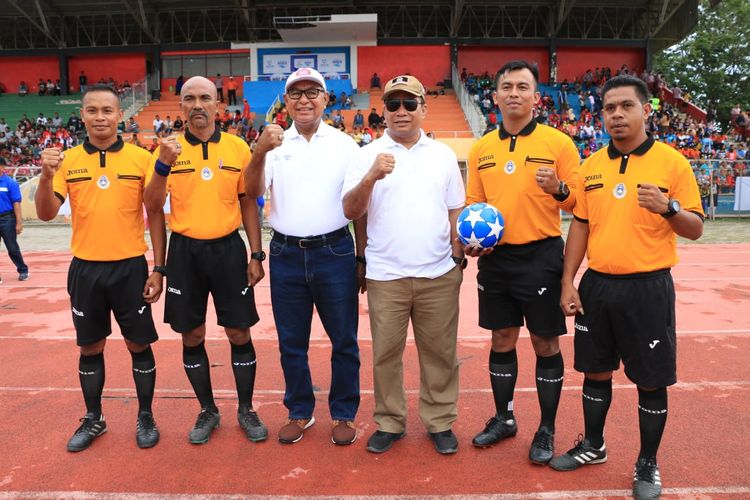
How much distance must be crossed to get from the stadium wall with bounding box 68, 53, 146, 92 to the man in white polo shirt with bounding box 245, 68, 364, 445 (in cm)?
3487

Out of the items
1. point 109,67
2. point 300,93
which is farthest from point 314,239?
point 109,67

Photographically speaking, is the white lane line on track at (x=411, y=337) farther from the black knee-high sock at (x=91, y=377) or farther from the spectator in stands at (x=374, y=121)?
the spectator in stands at (x=374, y=121)

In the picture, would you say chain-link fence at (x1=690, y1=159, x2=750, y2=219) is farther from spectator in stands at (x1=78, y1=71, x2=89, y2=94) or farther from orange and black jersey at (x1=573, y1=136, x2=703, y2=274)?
spectator in stands at (x1=78, y1=71, x2=89, y2=94)

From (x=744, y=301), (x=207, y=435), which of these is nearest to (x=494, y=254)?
(x=207, y=435)

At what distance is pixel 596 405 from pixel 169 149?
10.1 ft

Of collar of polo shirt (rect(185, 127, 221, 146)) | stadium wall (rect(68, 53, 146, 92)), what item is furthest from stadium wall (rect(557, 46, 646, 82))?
collar of polo shirt (rect(185, 127, 221, 146))

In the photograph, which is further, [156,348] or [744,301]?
[744,301]

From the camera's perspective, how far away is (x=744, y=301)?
8.43 metres

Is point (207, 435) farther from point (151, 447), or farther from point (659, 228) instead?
point (659, 228)

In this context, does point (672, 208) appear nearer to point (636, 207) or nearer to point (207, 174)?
point (636, 207)

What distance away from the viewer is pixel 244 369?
4.36m

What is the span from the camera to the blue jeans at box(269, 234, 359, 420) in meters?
4.05

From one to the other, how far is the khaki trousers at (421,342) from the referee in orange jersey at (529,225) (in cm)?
31

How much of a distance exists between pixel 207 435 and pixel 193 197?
1688 mm
